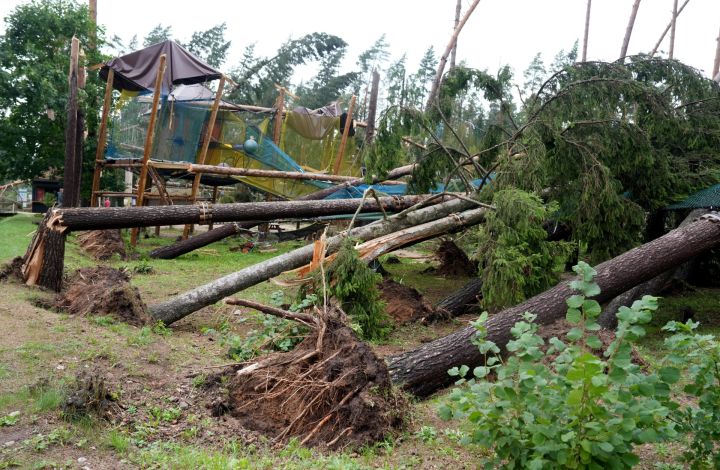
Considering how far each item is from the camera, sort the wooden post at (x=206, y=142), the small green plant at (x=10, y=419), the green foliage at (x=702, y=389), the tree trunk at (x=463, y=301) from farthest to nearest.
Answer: the wooden post at (x=206, y=142) → the tree trunk at (x=463, y=301) → the small green plant at (x=10, y=419) → the green foliage at (x=702, y=389)

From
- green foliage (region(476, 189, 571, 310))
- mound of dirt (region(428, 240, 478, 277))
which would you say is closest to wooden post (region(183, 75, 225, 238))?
mound of dirt (region(428, 240, 478, 277))

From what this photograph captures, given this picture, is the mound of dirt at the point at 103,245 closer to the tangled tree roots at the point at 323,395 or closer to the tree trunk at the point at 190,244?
the tree trunk at the point at 190,244

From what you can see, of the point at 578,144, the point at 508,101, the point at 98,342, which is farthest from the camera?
the point at 508,101

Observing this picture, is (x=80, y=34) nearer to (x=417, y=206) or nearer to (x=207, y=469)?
(x=417, y=206)

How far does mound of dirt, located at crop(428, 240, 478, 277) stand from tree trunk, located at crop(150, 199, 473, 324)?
243cm

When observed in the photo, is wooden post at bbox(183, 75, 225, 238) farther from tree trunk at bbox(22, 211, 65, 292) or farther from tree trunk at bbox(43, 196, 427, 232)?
tree trunk at bbox(22, 211, 65, 292)

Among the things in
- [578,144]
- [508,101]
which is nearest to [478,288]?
[578,144]

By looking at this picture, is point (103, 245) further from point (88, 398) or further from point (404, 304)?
point (88, 398)

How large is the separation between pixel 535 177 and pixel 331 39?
1194 inches

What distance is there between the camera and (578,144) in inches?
325

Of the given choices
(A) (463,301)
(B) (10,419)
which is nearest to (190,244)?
(A) (463,301)

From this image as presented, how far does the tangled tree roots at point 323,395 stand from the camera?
4250 millimetres

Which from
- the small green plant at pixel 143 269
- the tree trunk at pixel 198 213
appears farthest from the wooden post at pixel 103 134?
the tree trunk at pixel 198 213

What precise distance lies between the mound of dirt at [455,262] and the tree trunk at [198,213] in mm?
2282
